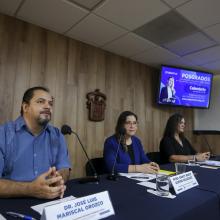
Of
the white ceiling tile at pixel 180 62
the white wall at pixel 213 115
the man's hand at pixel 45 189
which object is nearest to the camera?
the man's hand at pixel 45 189

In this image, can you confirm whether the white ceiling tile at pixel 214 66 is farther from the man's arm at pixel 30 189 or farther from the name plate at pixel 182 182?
the man's arm at pixel 30 189

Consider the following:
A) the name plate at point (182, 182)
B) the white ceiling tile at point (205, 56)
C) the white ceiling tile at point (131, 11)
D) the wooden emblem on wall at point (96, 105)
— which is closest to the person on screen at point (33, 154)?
the name plate at point (182, 182)

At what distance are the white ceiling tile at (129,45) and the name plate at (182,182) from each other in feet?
6.89

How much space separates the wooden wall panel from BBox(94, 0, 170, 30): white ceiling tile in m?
0.83

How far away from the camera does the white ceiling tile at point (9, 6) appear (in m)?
2.19

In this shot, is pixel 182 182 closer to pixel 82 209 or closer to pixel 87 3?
pixel 82 209

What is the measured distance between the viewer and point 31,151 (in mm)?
1492

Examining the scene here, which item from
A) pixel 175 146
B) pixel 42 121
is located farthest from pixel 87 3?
pixel 175 146

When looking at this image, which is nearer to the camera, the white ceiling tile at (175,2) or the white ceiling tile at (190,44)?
the white ceiling tile at (175,2)

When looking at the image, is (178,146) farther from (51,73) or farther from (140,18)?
(51,73)

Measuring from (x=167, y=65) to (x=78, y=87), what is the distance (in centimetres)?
191

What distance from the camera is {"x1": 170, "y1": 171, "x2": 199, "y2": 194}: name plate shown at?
1273 mm

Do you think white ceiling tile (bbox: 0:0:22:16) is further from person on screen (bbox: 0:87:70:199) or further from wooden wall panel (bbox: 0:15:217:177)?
person on screen (bbox: 0:87:70:199)

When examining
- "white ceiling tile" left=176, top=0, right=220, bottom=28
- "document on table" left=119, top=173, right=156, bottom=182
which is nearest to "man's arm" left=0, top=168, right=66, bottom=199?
"document on table" left=119, top=173, right=156, bottom=182
